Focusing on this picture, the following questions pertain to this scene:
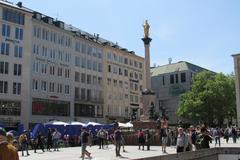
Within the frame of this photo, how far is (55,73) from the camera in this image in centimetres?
6372

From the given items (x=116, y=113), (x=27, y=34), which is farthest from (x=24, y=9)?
(x=116, y=113)

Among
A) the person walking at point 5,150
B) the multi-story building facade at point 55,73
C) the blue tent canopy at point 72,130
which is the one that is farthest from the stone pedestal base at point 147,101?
the person walking at point 5,150

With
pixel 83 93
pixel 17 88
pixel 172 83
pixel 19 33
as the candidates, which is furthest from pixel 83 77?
pixel 172 83

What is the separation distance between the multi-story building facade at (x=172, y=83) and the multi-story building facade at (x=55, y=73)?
18142 mm

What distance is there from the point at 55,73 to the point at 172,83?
43585 millimetres

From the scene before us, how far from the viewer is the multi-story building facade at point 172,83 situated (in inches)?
3861

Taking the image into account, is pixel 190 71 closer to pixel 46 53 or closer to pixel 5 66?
pixel 46 53

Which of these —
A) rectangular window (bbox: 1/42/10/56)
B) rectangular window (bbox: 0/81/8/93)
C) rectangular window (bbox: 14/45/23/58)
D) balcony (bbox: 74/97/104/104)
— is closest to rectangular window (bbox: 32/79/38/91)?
rectangular window (bbox: 14/45/23/58)

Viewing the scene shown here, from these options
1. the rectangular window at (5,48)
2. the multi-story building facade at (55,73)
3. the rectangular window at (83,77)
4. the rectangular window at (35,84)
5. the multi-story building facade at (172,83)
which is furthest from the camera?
the multi-story building facade at (172,83)

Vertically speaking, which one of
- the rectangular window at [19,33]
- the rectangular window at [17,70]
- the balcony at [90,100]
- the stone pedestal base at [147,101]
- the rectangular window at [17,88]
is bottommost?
the stone pedestal base at [147,101]

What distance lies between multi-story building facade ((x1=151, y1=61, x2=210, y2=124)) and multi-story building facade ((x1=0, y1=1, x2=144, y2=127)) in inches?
714

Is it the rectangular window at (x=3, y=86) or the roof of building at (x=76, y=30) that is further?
the roof of building at (x=76, y=30)

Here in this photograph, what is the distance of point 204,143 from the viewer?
1609 centimetres

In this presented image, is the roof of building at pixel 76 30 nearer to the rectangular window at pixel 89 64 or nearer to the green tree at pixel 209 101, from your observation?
the rectangular window at pixel 89 64
